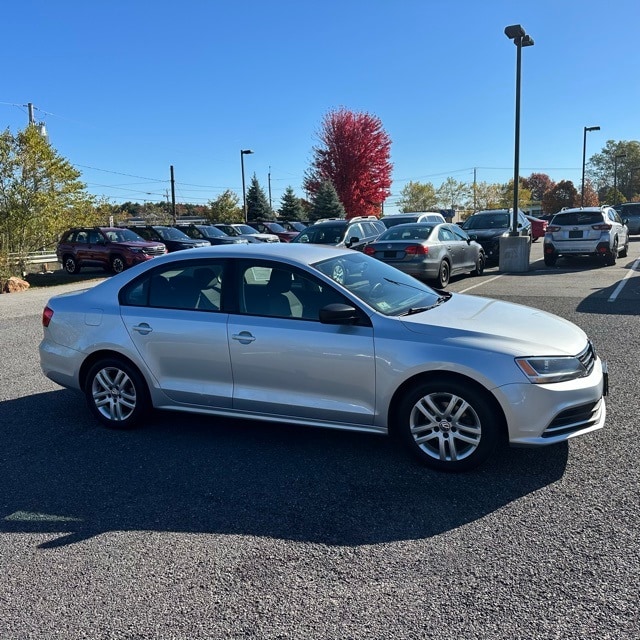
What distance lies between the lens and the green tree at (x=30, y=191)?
2069 cm

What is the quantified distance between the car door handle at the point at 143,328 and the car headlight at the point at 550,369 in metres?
2.85

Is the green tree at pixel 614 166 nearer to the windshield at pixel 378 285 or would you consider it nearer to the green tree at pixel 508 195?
the green tree at pixel 508 195

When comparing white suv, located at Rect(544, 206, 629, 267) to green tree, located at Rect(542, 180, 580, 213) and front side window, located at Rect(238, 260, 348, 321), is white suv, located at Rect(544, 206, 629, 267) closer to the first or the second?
front side window, located at Rect(238, 260, 348, 321)

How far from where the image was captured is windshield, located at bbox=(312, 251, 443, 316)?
4422 mm

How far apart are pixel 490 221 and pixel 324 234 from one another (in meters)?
6.92

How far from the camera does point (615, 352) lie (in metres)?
6.96

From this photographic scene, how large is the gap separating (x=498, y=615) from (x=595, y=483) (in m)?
1.54

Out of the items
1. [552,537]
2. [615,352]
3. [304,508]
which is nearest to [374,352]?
[304,508]

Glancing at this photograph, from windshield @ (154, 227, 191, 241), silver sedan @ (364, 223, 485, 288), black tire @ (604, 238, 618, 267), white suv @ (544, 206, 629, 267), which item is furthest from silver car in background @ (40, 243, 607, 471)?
windshield @ (154, 227, 191, 241)

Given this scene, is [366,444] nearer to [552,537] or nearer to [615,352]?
[552,537]

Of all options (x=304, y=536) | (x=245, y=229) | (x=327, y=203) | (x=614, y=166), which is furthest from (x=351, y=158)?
(x=614, y=166)

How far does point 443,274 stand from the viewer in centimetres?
1315

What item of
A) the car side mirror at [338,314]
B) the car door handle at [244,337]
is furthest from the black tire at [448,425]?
the car door handle at [244,337]

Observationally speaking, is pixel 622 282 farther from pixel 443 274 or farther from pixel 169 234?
pixel 169 234
